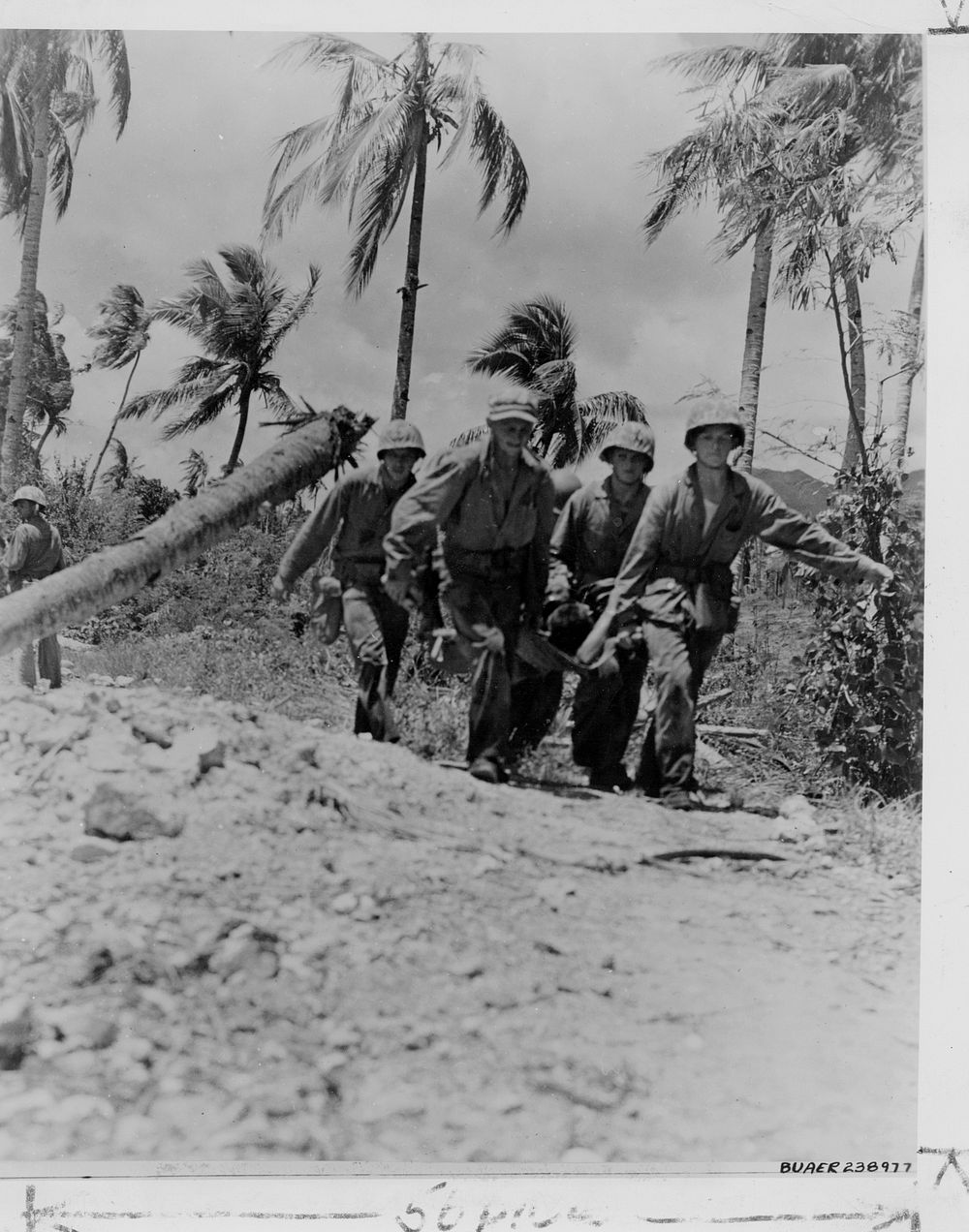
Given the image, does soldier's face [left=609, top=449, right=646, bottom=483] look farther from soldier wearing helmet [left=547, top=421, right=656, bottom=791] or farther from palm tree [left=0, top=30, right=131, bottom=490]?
palm tree [left=0, top=30, right=131, bottom=490]

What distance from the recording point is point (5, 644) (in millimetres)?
3943

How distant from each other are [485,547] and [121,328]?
1819 mm

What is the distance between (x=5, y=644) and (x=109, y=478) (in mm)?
833

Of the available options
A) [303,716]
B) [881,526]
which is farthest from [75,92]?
[881,526]

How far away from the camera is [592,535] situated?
14.1ft

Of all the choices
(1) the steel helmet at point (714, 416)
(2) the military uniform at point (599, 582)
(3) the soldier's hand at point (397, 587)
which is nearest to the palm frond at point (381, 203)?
(3) the soldier's hand at point (397, 587)

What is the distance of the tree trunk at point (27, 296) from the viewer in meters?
4.12

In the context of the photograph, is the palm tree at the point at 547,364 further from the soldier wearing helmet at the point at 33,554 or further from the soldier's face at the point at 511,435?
the soldier wearing helmet at the point at 33,554

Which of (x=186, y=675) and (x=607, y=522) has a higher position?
(x=607, y=522)

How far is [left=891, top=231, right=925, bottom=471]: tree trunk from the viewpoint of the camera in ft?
13.5

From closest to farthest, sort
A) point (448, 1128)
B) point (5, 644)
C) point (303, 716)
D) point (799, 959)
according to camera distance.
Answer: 1. point (448, 1128)
2. point (799, 959)
3. point (5, 644)
4. point (303, 716)

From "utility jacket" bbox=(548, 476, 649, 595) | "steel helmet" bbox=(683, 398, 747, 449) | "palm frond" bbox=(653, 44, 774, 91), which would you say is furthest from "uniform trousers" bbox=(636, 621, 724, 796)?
"palm frond" bbox=(653, 44, 774, 91)

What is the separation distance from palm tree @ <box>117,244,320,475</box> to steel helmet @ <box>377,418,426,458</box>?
1.45ft

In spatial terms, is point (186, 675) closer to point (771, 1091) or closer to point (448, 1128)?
point (448, 1128)
